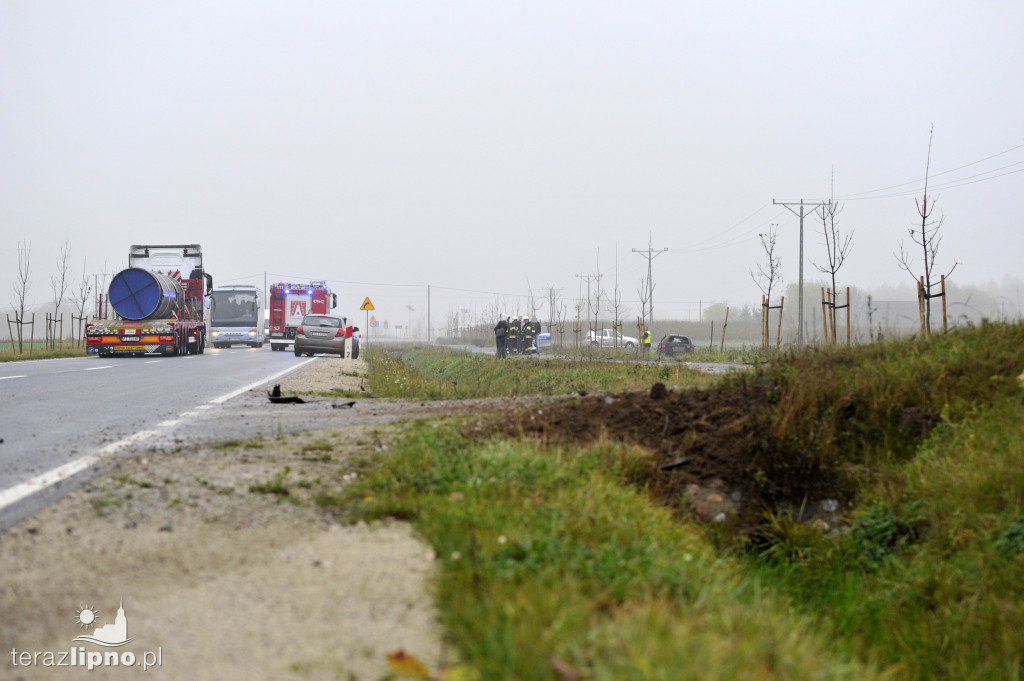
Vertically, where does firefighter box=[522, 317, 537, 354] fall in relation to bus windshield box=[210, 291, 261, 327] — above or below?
below

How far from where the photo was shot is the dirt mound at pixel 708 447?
20.3ft

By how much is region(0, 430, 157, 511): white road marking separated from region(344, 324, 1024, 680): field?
6.36 feet

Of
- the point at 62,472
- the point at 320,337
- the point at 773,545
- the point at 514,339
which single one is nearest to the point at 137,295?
the point at 320,337

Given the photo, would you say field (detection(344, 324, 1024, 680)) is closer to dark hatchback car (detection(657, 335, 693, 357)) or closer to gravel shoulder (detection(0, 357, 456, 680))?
gravel shoulder (detection(0, 357, 456, 680))

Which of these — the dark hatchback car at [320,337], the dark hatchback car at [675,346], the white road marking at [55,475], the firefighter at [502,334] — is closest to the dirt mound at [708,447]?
the white road marking at [55,475]

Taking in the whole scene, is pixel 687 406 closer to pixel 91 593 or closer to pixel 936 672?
pixel 936 672

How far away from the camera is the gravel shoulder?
276cm

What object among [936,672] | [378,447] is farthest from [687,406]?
[936,672]

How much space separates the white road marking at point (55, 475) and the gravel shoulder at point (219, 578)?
282 mm

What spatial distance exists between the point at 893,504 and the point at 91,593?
16.8 feet

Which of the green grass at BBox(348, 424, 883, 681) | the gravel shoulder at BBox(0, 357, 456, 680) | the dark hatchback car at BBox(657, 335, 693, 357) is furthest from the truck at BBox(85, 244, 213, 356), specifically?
the green grass at BBox(348, 424, 883, 681)

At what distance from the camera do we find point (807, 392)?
720cm

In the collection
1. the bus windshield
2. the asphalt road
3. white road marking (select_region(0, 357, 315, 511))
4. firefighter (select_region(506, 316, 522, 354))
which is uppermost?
the bus windshield

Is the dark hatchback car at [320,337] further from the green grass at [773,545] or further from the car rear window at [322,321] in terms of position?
the green grass at [773,545]
